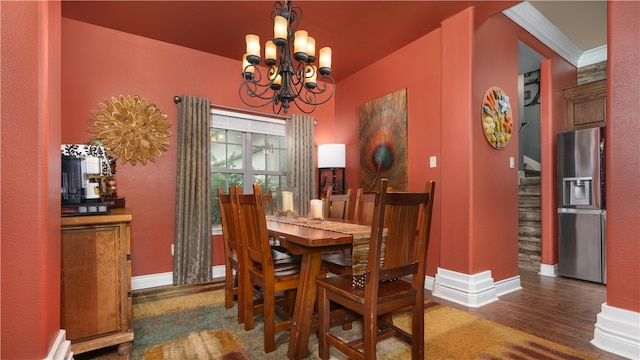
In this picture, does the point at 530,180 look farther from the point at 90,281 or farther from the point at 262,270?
the point at 90,281

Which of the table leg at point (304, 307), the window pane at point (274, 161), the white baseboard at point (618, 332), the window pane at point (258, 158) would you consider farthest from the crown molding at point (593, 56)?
the table leg at point (304, 307)

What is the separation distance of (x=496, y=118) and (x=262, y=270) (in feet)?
8.79

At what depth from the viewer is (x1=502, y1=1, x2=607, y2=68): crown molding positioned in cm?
321

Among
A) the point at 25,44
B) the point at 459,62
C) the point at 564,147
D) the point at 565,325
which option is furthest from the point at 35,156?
the point at 564,147

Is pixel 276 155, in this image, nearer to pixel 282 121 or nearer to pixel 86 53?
pixel 282 121

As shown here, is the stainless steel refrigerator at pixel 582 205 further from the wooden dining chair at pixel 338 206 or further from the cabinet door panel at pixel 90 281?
the cabinet door panel at pixel 90 281

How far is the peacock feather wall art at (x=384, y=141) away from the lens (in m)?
3.60

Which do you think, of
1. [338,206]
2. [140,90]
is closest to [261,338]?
[338,206]

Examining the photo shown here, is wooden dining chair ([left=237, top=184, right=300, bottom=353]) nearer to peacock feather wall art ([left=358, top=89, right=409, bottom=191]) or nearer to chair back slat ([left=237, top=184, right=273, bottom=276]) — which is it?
chair back slat ([left=237, top=184, right=273, bottom=276])

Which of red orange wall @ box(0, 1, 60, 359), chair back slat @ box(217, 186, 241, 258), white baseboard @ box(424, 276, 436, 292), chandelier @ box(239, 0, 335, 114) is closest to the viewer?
red orange wall @ box(0, 1, 60, 359)

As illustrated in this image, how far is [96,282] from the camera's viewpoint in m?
1.79

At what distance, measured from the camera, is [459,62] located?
293 cm

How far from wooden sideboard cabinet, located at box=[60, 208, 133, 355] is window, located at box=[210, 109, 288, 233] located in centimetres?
191

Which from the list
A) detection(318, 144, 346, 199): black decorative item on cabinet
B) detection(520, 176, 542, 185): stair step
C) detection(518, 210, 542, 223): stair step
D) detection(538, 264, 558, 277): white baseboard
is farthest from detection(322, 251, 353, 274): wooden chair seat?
detection(520, 176, 542, 185): stair step
